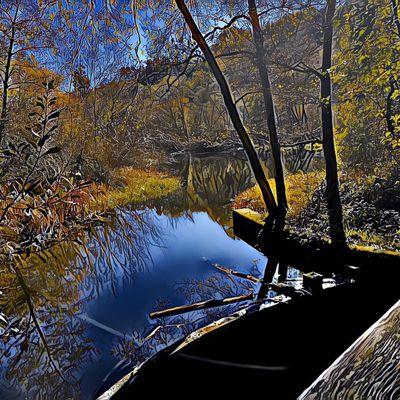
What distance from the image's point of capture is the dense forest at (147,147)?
159 centimetres

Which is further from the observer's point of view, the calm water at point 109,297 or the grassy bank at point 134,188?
the grassy bank at point 134,188

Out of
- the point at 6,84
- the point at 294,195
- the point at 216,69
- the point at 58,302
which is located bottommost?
the point at 58,302

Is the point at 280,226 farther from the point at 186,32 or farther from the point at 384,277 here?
the point at 186,32

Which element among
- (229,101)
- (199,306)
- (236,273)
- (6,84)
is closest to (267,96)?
(229,101)

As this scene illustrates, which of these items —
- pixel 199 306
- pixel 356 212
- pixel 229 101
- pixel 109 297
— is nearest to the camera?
pixel 199 306

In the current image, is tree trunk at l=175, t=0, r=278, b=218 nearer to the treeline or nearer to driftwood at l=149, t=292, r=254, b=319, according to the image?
the treeline

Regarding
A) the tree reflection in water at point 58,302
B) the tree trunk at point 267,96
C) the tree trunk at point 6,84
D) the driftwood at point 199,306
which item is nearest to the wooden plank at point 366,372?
the tree reflection in water at point 58,302

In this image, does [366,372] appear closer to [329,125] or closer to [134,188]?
[329,125]

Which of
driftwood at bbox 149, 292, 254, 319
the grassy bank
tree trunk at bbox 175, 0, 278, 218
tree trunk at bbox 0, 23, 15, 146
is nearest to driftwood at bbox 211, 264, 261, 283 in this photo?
driftwood at bbox 149, 292, 254, 319

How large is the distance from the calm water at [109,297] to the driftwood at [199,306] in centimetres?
3

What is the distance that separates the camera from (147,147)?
193 inches

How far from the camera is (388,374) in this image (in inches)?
14.3

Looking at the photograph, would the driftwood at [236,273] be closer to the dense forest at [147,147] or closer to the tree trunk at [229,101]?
the dense forest at [147,147]

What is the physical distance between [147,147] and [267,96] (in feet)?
7.83
